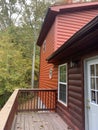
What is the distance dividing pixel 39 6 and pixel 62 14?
41.1 feet

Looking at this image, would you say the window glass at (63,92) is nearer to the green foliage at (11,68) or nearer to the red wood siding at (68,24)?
the red wood siding at (68,24)

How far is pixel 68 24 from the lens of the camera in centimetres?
819

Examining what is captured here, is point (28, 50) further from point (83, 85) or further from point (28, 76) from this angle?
point (83, 85)

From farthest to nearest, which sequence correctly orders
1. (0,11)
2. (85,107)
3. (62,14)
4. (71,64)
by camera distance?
(0,11)
(62,14)
(71,64)
(85,107)

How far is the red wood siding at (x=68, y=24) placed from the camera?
799 centimetres

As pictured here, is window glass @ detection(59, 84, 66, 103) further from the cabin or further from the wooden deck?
the wooden deck

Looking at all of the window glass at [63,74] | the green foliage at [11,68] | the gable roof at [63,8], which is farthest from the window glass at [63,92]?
the green foliage at [11,68]

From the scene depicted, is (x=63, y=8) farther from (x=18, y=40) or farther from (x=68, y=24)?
(x=18, y=40)

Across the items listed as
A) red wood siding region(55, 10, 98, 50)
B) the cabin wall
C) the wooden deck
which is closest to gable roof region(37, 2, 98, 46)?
red wood siding region(55, 10, 98, 50)

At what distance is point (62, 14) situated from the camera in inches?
318

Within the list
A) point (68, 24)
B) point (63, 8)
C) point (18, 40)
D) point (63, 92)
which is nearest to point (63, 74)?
point (63, 92)

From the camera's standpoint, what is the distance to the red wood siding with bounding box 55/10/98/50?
7992mm

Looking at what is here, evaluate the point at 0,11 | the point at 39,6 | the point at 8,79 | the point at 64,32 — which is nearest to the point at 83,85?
the point at 64,32

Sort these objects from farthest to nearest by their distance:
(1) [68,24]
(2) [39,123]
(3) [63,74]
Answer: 1. (1) [68,24]
2. (3) [63,74]
3. (2) [39,123]
